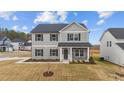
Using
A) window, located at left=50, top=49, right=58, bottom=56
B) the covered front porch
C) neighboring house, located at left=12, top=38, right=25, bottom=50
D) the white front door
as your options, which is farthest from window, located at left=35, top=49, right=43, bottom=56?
neighboring house, located at left=12, top=38, right=25, bottom=50

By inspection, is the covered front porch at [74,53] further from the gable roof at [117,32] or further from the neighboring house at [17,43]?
the neighboring house at [17,43]

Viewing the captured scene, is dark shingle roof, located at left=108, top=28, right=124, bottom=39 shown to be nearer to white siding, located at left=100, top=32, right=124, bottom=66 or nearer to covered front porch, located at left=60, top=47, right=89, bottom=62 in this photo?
white siding, located at left=100, top=32, right=124, bottom=66

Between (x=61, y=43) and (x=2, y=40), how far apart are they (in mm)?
5748

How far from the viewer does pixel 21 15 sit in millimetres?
17016

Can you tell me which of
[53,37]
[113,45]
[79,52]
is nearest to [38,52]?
[53,37]

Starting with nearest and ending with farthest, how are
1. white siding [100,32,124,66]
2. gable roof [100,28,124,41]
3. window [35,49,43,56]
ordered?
gable roof [100,28,124,41]
white siding [100,32,124,66]
window [35,49,43,56]

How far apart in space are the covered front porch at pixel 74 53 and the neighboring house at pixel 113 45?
198cm

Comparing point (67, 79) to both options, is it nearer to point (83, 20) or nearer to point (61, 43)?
point (83, 20)

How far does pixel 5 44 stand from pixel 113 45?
25.3 ft

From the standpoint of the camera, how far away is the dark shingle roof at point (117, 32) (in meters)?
18.0

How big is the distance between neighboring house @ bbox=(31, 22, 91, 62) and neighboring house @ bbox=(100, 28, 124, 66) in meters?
1.71

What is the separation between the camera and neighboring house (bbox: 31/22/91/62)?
2166cm

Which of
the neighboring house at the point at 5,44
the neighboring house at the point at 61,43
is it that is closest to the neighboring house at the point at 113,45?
the neighboring house at the point at 61,43
